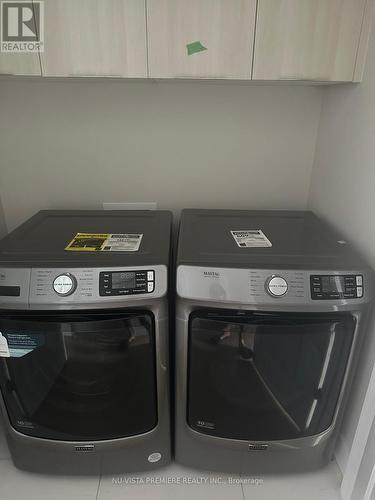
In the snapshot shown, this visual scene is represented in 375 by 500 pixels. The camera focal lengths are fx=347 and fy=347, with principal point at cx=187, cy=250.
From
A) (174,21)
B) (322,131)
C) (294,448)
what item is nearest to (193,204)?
(322,131)

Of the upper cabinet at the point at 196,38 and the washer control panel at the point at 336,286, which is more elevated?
the upper cabinet at the point at 196,38

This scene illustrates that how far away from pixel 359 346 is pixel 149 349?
67cm

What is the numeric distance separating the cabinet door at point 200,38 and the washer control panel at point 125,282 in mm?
652

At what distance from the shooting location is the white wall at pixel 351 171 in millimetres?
1145

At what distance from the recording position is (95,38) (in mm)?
1079

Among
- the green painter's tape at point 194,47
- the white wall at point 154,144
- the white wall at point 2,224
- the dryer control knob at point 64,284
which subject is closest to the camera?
the dryer control knob at point 64,284

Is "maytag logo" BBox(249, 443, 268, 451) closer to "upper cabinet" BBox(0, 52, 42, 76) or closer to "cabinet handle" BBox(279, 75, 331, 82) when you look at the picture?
"cabinet handle" BBox(279, 75, 331, 82)

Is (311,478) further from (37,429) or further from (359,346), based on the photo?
(37,429)

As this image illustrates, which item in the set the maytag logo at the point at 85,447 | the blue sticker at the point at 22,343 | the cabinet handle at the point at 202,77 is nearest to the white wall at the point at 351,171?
the cabinet handle at the point at 202,77

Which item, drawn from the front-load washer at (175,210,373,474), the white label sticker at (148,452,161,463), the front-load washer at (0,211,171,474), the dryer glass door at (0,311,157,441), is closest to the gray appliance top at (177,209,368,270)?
the front-load washer at (175,210,373,474)

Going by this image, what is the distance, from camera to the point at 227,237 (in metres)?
1.24

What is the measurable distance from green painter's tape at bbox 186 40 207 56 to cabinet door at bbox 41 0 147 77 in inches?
5.5

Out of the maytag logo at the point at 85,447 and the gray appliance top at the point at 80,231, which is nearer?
the gray appliance top at the point at 80,231

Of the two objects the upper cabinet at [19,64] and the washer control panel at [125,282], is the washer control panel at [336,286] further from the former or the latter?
the upper cabinet at [19,64]
